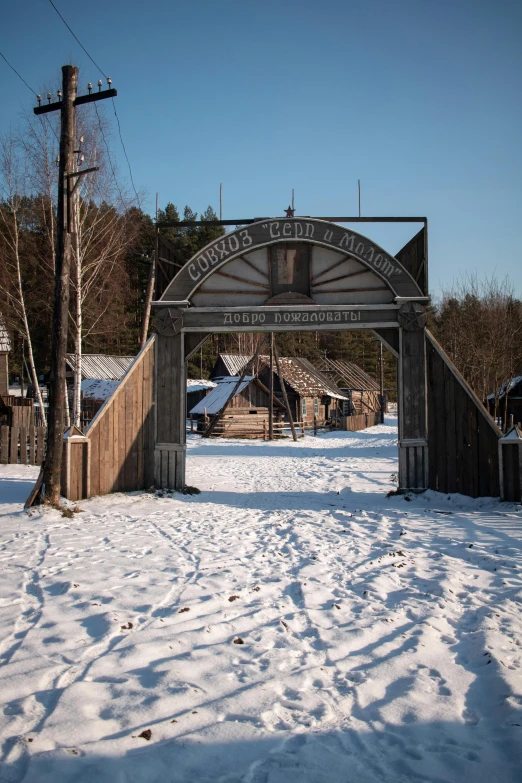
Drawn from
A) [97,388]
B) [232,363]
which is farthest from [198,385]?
[97,388]

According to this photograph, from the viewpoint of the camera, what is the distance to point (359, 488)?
12992 mm

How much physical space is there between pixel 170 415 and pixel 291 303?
11.3 ft

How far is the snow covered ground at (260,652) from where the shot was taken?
296 centimetres

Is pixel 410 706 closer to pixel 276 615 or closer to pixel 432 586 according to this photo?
pixel 276 615

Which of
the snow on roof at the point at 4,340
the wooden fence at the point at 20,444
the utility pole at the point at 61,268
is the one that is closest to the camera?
the utility pole at the point at 61,268

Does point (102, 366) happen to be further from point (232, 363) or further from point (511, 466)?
point (511, 466)

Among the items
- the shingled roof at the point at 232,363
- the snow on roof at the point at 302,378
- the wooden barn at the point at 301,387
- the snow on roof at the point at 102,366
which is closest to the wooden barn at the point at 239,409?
the wooden barn at the point at 301,387

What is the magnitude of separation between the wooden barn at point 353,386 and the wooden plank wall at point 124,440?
131ft

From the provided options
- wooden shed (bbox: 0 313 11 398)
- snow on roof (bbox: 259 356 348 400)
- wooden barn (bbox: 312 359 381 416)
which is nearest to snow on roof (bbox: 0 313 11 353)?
wooden shed (bbox: 0 313 11 398)

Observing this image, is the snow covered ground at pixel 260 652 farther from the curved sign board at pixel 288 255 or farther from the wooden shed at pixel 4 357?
the wooden shed at pixel 4 357

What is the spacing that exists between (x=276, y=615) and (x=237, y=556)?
1.97m

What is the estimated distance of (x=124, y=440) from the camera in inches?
445

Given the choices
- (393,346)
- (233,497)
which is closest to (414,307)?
(393,346)

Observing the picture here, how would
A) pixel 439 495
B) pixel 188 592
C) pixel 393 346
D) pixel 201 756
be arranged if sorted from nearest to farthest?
pixel 201 756
pixel 188 592
pixel 439 495
pixel 393 346
